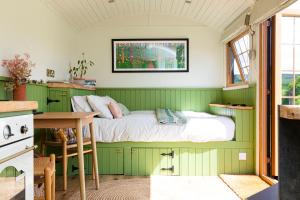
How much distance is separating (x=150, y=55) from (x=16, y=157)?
372cm

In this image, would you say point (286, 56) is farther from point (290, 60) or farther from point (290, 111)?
point (290, 111)

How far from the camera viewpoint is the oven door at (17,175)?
38.8 inches

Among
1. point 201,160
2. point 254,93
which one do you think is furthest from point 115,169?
point 254,93

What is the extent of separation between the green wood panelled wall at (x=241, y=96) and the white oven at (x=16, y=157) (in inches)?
105

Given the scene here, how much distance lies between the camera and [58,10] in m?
3.59

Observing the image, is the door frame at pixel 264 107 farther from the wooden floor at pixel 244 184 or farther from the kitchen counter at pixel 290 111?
the kitchen counter at pixel 290 111

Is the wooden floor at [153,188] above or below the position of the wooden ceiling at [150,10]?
below

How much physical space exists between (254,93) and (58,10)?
114 inches

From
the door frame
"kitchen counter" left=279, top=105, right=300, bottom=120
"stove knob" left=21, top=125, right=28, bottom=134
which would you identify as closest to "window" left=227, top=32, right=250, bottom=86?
the door frame

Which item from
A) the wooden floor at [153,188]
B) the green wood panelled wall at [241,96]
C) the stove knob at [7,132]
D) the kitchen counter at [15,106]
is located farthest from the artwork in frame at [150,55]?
the stove knob at [7,132]

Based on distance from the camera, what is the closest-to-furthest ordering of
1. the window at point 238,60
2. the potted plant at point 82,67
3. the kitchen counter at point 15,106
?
the kitchen counter at point 15,106
the window at point 238,60
the potted plant at point 82,67

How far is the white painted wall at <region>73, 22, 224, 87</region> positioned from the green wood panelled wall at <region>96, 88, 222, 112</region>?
0.12 m

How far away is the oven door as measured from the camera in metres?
0.98

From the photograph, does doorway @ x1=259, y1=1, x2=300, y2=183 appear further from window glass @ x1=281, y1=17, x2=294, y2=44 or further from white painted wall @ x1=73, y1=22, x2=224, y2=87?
white painted wall @ x1=73, y1=22, x2=224, y2=87
